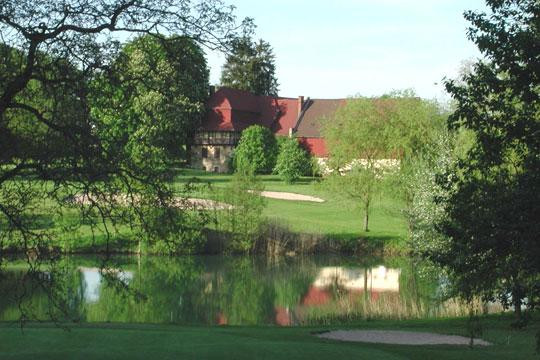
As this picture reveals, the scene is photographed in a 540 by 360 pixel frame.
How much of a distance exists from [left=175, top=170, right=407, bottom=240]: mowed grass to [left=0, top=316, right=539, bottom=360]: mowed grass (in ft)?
83.9

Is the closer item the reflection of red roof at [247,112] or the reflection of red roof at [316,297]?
the reflection of red roof at [316,297]

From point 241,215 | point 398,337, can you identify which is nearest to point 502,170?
point 398,337

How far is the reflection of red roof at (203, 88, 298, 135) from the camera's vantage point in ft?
301

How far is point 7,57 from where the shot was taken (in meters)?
12.1

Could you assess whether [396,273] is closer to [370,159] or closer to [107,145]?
[370,159]

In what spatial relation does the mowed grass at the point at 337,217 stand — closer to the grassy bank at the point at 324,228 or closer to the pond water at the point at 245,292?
the grassy bank at the point at 324,228

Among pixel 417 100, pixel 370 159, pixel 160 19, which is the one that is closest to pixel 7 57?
pixel 160 19

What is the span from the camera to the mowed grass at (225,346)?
524 inches

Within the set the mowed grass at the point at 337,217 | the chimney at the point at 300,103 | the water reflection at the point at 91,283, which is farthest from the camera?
the chimney at the point at 300,103

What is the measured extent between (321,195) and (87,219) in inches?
2140

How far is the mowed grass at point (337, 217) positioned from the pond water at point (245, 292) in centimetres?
401

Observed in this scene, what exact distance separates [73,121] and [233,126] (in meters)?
79.2

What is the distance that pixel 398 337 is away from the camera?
20.1m

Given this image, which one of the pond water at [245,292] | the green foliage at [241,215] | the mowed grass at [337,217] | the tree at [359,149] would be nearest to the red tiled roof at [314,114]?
the mowed grass at [337,217]
